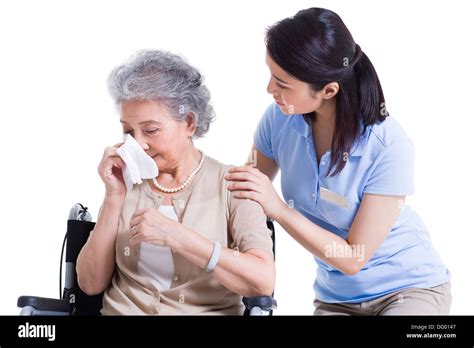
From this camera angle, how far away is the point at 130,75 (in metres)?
2.73

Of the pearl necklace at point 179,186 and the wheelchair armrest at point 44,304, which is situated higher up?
the pearl necklace at point 179,186

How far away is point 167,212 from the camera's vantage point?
278 centimetres

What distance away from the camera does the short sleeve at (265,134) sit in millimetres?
3125

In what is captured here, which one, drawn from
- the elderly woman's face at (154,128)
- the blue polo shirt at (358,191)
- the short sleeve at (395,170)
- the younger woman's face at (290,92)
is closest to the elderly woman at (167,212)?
the elderly woman's face at (154,128)

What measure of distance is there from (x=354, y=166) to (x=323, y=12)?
516 millimetres

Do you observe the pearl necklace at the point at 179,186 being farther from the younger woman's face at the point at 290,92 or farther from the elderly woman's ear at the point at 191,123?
the younger woman's face at the point at 290,92

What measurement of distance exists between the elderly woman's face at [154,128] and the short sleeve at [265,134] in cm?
44

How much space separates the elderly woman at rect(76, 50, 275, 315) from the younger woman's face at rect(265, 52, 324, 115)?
0.22 m

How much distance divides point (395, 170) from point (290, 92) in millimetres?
424

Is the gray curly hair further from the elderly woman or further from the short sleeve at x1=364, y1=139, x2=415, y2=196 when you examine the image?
the short sleeve at x1=364, y1=139, x2=415, y2=196

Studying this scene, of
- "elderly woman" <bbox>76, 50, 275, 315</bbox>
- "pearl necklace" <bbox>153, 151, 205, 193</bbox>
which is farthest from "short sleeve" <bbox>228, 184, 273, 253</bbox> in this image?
"pearl necklace" <bbox>153, 151, 205, 193</bbox>

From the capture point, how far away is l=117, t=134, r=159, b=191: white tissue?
8.79 feet
